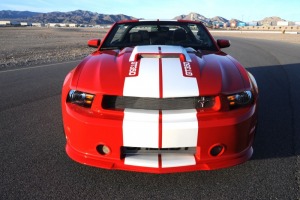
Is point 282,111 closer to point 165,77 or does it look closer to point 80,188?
point 165,77

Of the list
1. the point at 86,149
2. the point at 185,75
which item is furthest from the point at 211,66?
the point at 86,149

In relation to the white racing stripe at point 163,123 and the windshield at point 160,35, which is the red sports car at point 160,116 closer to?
the white racing stripe at point 163,123

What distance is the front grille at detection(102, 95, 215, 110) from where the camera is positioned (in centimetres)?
264

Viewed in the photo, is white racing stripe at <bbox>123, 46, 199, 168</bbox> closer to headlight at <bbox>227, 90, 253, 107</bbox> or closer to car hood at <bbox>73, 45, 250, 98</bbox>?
car hood at <bbox>73, 45, 250, 98</bbox>

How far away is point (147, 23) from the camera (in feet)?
15.7

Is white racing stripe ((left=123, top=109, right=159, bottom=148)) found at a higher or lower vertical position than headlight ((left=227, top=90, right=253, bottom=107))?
lower

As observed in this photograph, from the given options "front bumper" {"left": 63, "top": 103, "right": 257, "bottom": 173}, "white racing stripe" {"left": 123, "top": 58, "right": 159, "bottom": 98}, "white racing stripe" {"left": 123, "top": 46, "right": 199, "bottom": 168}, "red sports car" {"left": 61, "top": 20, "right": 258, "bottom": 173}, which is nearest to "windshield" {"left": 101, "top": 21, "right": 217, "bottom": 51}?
"red sports car" {"left": 61, "top": 20, "right": 258, "bottom": 173}

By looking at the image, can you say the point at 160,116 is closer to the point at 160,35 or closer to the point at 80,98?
the point at 80,98

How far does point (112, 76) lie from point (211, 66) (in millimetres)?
976

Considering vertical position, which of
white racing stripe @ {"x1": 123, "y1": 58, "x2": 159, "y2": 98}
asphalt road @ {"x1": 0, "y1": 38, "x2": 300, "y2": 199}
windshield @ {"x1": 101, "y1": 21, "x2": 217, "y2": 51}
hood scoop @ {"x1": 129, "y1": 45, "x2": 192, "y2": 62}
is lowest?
asphalt road @ {"x1": 0, "y1": 38, "x2": 300, "y2": 199}

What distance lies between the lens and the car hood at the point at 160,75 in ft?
8.71

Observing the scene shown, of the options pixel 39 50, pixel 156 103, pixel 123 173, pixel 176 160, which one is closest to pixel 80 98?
pixel 156 103

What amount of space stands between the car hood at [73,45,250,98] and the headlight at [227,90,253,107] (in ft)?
0.16

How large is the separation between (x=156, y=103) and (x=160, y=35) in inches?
83.2
